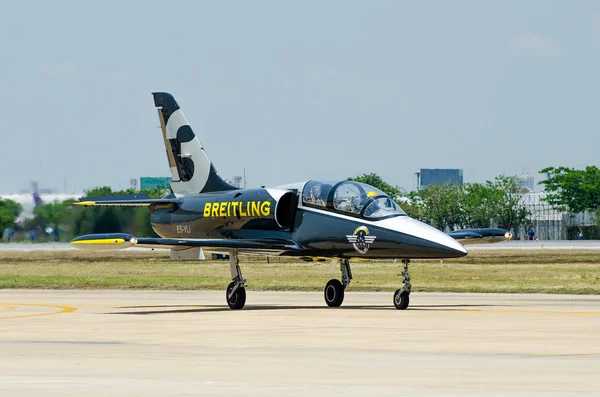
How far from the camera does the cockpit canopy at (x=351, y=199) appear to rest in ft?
100

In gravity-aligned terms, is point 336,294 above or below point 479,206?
below

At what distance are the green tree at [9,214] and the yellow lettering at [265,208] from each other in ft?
122

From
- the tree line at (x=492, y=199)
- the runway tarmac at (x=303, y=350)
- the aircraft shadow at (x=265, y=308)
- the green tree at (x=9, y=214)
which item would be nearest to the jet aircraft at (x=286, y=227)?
the aircraft shadow at (x=265, y=308)

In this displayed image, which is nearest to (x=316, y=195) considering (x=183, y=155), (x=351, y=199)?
(x=351, y=199)

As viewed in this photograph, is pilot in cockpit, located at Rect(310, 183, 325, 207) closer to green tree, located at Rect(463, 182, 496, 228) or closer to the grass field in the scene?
the grass field

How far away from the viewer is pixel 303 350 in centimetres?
1895

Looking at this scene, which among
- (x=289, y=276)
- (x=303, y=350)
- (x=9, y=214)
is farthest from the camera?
(x=9, y=214)

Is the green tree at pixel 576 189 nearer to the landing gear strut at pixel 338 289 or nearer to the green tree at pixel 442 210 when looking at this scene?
the green tree at pixel 442 210

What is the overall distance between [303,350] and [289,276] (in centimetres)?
3576

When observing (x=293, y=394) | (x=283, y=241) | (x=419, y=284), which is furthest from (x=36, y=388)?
(x=419, y=284)

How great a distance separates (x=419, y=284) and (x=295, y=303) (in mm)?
12996

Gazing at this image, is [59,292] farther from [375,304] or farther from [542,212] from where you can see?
[542,212]

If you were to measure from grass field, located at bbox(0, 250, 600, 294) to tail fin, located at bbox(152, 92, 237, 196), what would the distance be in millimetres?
7554

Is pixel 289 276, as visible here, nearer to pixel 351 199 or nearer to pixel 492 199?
pixel 351 199
